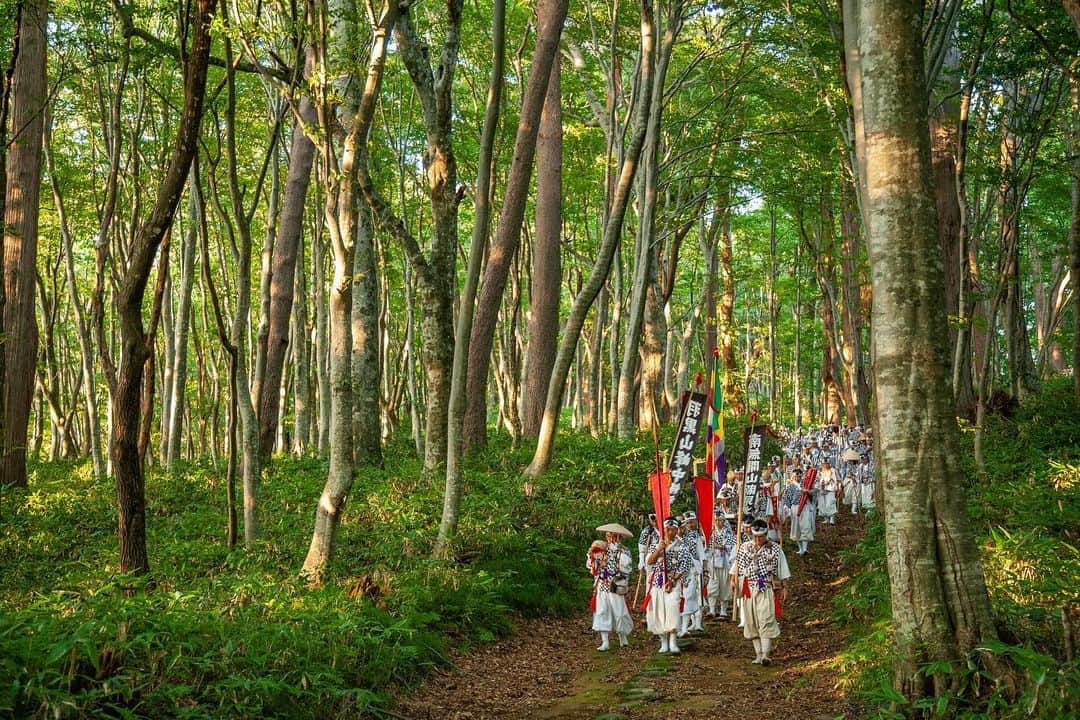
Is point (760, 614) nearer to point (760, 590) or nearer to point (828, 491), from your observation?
point (760, 590)

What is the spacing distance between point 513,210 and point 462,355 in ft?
18.5

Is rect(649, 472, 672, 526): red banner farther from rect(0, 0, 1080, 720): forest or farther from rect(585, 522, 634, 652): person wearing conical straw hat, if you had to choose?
rect(0, 0, 1080, 720): forest

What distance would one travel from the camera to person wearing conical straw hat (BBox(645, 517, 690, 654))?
32.1ft

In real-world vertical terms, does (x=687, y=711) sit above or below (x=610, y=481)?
below

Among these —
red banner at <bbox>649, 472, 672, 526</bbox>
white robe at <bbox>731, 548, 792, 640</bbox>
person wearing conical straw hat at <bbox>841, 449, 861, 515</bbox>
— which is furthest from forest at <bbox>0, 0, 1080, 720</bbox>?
person wearing conical straw hat at <bbox>841, 449, 861, 515</bbox>

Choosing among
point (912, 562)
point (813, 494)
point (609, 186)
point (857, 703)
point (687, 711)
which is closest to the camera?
point (912, 562)

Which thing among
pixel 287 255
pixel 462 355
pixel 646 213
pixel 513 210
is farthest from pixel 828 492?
pixel 462 355

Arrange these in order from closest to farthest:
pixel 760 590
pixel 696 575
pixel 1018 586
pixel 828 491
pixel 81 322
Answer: pixel 1018 586 → pixel 760 590 → pixel 696 575 → pixel 81 322 → pixel 828 491

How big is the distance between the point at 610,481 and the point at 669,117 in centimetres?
954

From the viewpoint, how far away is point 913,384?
5.77 meters

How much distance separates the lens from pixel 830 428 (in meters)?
27.7

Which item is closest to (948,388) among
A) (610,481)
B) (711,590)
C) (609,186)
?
(711,590)

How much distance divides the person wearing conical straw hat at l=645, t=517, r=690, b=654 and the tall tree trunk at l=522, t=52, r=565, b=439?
7.03m

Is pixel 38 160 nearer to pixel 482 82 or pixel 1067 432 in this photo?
pixel 482 82
